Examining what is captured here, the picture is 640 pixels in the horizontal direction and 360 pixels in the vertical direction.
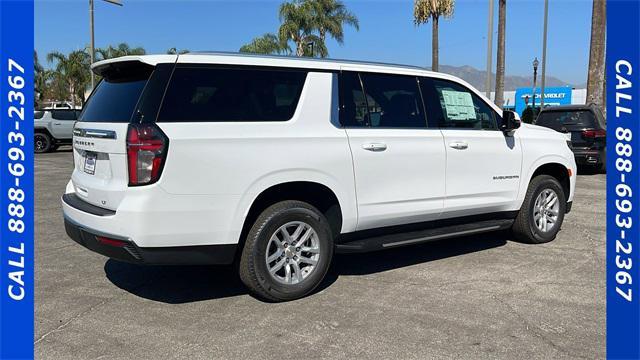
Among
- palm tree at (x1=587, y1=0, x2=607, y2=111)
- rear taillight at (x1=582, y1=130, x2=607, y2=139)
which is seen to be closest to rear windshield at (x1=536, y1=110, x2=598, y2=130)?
rear taillight at (x1=582, y1=130, x2=607, y2=139)

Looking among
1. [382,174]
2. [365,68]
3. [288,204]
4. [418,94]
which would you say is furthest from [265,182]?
[418,94]

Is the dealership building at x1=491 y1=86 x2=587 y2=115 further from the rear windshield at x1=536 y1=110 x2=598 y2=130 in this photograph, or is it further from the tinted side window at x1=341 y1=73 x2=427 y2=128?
the tinted side window at x1=341 y1=73 x2=427 y2=128

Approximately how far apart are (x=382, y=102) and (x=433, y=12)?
2347 cm

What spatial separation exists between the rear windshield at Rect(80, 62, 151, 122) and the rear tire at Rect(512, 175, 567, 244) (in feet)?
13.9

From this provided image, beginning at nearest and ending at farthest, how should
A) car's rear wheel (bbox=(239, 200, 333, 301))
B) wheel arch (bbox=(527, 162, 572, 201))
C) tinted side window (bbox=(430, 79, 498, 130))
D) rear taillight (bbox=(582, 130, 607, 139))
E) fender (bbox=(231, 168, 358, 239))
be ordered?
fender (bbox=(231, 168, 358, 239)), car's rear wheel (bbox=(239, 200, 333, 301)), tinted side window (bbox=(430, 79, 498, 130)), wheel arch (bbox=(527, 162, 572, 201)), rear taillight (bbox=(582, 130, 607, 139))

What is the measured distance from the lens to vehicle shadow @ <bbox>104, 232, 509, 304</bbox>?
15.0 ft

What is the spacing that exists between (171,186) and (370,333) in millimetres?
1706

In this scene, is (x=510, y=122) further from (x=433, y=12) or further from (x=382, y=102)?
(x=433, y=12)

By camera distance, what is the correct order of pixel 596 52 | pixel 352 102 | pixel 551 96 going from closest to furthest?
1. pixel 352 102
2. pixel 596 52
3. pixel 551 96

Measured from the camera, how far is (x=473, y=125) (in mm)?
5488

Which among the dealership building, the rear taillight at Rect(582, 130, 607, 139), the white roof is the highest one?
the dealership building

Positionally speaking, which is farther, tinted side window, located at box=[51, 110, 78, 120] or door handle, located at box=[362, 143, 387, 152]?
tinted side window, located at box=[51, 110, 78, 120]

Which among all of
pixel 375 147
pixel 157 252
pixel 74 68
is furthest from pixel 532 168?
pixel 74 68

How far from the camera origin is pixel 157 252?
373cm
